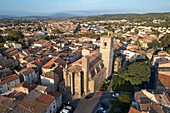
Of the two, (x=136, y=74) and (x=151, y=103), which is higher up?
(x=136, y=74)

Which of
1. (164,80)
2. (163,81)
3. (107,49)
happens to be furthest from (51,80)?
(164,80)

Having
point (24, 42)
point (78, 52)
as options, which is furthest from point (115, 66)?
point (24, 42)

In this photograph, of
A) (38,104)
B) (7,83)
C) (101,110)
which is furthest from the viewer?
(7,83)

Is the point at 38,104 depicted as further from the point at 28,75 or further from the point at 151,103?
the point at 151,103

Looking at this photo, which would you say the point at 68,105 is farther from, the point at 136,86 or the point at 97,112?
the point at 136,86

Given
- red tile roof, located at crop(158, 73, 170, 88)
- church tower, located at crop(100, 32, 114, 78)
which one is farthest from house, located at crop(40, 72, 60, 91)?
red tile roof, located at crop(158, 73, 170, 88)

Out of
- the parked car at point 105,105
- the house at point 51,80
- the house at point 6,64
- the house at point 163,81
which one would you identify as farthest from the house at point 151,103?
the house at point 6,64
